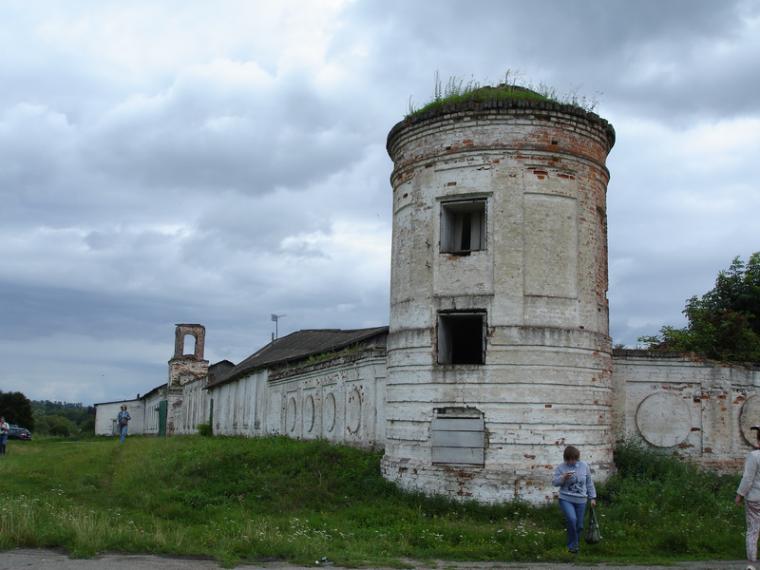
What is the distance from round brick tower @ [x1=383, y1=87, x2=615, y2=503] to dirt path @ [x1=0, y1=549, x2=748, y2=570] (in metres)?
3.35

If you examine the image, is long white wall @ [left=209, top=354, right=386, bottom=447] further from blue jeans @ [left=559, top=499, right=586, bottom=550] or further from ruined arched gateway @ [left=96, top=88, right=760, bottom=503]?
blue jeans @ [left=559, top=499, right=586, bottom=550]

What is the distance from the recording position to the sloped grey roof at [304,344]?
24109 millimetres

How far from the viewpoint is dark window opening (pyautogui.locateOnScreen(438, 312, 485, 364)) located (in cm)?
1377

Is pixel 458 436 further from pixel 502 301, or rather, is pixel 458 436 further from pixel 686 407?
pixel 686 407

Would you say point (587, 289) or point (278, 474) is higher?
point (587, 289)

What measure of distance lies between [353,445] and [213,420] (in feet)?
64.3

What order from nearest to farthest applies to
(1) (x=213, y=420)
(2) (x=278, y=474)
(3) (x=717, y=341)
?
(2) (x=278, y=474)
(3) (x=717, y=341)
(1) (x=213, y=420)

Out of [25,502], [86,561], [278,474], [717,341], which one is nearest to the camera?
[86,561]

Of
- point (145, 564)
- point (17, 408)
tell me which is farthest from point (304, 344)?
point (17, 408)

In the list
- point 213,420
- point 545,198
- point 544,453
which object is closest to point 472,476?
point 544,453

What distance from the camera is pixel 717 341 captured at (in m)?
18.6

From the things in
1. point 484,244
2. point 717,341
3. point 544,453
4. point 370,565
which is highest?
point 484,244

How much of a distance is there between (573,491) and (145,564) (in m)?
5.36

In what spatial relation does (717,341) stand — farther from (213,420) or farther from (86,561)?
(213,420)
